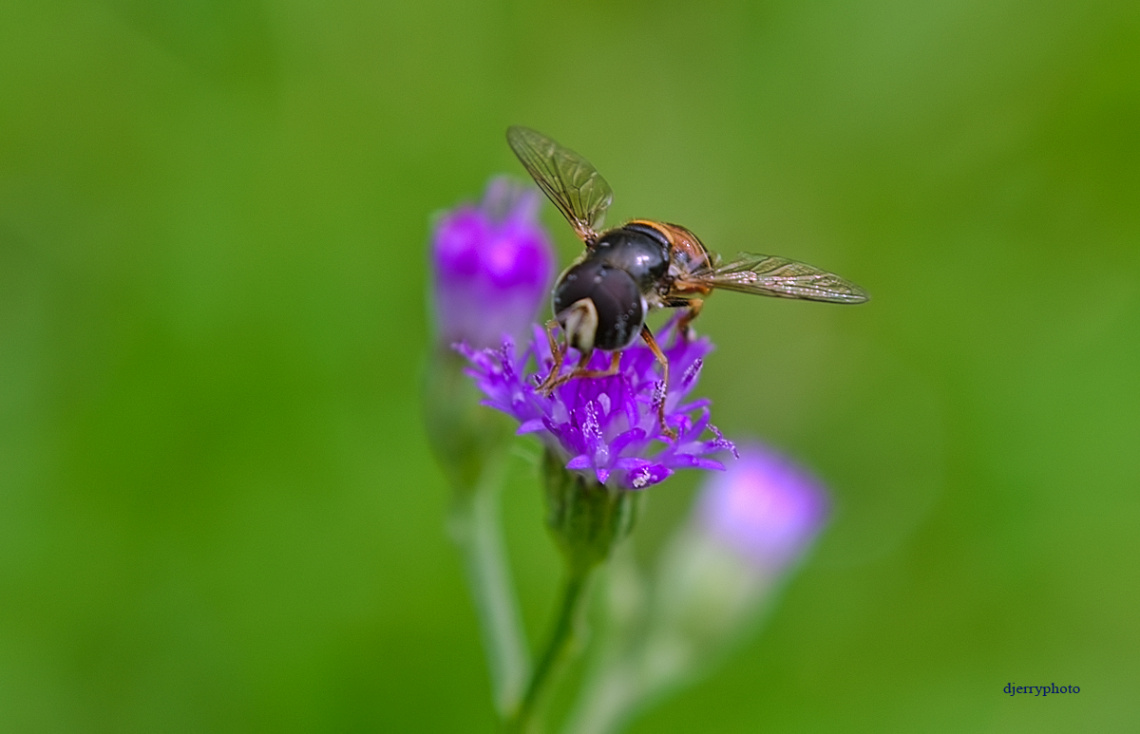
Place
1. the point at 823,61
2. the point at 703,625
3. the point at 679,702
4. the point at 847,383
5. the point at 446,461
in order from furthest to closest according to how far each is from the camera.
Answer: the point at 823,61 < the point at 847,383 < the point at 679,702 < the point at 703,625 < the point at 446,461

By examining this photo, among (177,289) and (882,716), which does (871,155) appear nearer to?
(882,716)

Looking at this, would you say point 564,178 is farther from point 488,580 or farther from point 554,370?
point 488,580

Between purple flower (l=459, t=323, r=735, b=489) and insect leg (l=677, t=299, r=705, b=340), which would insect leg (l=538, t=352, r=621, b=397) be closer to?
purple flower (l=459, t=323, r=735, b=489)

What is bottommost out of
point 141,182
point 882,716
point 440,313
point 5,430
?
point 882,716

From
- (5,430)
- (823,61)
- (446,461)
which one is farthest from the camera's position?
(823,61)

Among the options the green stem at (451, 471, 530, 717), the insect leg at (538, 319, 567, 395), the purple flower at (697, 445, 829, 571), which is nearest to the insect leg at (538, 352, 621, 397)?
the insect leg at (538, 319, 567, 395)

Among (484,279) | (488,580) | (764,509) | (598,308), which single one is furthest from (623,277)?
(764,509)

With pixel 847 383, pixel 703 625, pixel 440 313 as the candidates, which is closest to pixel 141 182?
pixel 440 313
